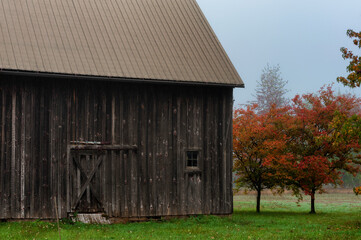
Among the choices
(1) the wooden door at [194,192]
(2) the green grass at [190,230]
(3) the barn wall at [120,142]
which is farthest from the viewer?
(1) the wooden door at [194,192]

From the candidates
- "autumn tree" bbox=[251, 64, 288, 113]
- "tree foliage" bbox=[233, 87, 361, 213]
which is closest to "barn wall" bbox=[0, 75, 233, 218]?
"tree foliage" bbox=[233, 87, 361, 213]

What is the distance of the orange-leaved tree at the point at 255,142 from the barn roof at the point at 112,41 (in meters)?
5.72

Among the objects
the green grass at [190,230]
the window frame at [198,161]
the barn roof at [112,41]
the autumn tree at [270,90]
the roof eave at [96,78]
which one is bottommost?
the green grass at [190,230]

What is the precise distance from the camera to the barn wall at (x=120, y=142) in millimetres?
19203

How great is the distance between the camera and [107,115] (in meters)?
20.5

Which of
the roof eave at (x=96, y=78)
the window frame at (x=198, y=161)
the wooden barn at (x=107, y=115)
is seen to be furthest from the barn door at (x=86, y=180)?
the window frame at (x=198, y=161)

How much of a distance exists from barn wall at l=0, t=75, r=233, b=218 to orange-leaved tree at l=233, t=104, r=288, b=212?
5292 mm

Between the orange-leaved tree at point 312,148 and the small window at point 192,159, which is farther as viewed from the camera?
the orange-leaved tree at point 312,148

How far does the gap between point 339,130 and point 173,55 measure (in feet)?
23.0

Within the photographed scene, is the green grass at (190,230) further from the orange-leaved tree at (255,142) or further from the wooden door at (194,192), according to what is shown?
the orange-leaved tree at (255,142)

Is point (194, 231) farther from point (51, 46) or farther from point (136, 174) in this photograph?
point (51, 46)

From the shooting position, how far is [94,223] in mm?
19281

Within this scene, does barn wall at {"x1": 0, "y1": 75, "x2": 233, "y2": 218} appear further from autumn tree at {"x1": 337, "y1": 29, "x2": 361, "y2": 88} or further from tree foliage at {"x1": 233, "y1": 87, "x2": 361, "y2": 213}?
tree foliage at {"x1": 233, "y1": 87, "x2": 361, "y2": 213}

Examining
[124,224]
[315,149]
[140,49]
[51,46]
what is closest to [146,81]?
[140,49]
